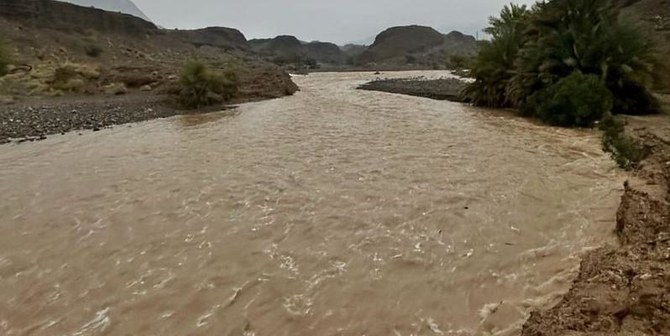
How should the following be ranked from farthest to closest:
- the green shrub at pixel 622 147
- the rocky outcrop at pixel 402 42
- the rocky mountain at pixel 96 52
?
the rocky outcrop at pixel 402 42, the rocky mountain at pixel 96 52, the green shrub at pixel 622 147

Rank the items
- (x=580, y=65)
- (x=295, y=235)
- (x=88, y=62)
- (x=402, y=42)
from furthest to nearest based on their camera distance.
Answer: (x=402, y=42)
(x=88, y=62)
(x=580, y=65)
(x=295, y=235)

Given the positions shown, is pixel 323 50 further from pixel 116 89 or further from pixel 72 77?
pixel 116 89

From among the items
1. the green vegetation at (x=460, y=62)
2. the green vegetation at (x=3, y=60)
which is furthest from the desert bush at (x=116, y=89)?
the green vegetation at (x=460, y=62)

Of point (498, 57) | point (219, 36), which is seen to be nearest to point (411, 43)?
point (219, 36)

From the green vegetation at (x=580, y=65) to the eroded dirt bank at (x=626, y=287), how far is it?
1083 centimetres

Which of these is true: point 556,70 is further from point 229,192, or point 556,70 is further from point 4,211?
point 4,211

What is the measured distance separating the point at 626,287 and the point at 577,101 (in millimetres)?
13977

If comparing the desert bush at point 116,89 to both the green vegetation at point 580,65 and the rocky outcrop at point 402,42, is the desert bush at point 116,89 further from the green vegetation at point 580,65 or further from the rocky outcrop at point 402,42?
the rocky outcrop at point 402,42

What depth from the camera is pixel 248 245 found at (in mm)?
6445

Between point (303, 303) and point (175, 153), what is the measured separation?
9133 millimetres

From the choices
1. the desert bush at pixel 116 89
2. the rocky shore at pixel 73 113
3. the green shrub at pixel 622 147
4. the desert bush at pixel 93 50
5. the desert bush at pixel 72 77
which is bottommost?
the rocky shore at pixel 73 113

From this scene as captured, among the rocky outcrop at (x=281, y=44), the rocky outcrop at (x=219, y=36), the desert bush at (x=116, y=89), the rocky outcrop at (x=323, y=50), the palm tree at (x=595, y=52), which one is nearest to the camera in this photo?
the palm tree at (x=595, y=52)

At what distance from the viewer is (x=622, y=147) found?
10.9m

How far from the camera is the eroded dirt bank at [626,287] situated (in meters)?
3.51
